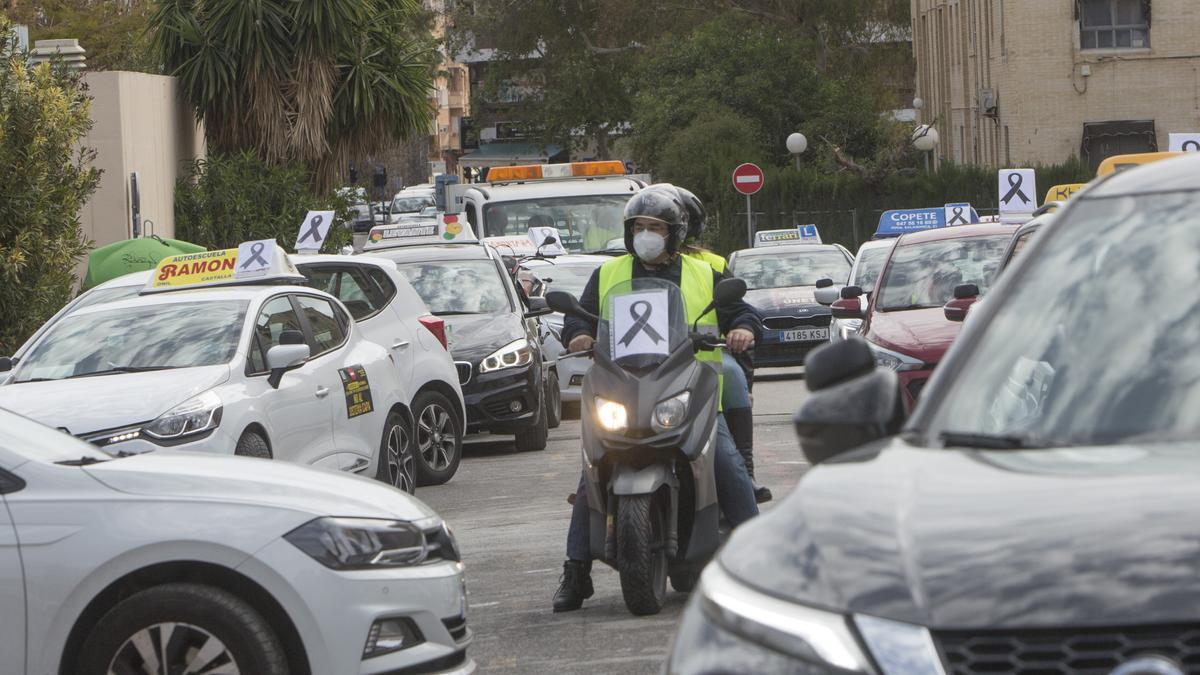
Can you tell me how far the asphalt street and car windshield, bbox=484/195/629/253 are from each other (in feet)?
26.7

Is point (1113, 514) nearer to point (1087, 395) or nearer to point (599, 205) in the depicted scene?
point (1087, 395)

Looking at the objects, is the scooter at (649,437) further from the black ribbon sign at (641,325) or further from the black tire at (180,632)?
the black tire at (180,632)

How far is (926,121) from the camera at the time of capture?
59156 millimetres

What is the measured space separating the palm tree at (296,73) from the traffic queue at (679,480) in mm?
13163

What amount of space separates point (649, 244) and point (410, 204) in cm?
5807

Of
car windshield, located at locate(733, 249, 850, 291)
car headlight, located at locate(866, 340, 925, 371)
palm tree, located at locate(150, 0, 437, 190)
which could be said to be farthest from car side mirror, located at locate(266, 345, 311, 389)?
palm tree, located at locate(150, 0, 437, 190)

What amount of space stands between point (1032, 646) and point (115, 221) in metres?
21.4

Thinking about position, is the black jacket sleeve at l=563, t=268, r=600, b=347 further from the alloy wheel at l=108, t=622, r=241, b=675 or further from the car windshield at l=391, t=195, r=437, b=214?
the car windshield at l=391, t=195, r=437, b=214

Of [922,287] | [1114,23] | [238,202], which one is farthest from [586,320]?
[1114,23]

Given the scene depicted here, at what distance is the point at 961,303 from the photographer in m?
13.3

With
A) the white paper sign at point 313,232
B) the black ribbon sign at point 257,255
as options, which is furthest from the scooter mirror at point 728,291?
the white paper sign at point 313,232

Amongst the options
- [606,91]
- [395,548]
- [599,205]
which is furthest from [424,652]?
[606,91]

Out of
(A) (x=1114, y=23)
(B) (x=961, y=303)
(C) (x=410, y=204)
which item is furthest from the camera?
(C) (x=410, y=204)

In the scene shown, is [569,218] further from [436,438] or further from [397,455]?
[397,455]
